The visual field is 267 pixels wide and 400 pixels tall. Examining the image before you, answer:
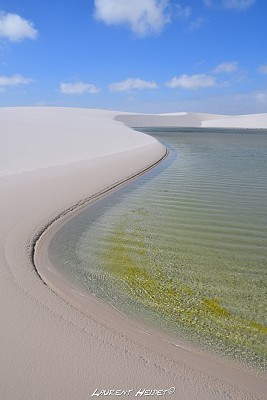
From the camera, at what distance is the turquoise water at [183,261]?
150 inches

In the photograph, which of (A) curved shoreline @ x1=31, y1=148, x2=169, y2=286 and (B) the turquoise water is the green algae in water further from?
(A) curved shoreline @ x1=31, y1=148, x2=169, y2=286

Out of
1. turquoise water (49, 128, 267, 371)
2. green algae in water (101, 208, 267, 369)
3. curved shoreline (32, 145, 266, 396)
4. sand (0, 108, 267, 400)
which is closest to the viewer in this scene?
sand (0, 108, 267, 400)

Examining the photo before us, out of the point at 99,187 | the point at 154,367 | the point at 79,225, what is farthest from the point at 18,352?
the point at 99,187

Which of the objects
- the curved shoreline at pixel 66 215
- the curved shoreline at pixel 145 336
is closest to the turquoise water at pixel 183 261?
the curved shoreline at pixel 145 336

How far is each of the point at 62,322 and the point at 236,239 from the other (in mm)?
3937

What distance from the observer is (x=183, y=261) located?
5488 millimetres

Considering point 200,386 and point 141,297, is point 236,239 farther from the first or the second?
point 200,386

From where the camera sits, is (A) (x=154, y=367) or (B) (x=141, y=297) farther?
(B) (x=141, y=297)

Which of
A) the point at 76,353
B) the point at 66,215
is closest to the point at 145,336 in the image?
the point at 76,353

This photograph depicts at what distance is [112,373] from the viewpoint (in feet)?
9.50

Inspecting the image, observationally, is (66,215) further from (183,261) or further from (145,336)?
(145,336)

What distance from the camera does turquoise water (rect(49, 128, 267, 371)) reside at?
380 cm

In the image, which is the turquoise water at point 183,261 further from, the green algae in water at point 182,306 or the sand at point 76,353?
the sand at point 76,353

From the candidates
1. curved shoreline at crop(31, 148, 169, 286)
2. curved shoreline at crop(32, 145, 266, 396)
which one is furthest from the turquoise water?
curved shoreline at crop(31, 148, 169, 286)
